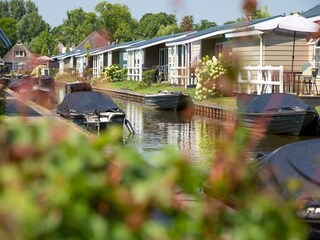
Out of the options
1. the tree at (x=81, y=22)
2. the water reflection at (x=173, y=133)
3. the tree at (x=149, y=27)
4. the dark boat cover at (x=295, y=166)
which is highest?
the tree at (x=149, y=27)

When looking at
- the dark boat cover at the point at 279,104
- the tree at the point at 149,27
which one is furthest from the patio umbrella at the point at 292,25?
the tree at the point at 149,27

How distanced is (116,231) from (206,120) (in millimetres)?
25646

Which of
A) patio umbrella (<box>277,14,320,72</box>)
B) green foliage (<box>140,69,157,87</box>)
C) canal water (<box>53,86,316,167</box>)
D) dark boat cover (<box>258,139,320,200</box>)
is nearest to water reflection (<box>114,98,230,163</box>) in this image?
canal water (<box>53,86,316,167</box>)

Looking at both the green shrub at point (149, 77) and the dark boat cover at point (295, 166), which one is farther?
the green shrub at point (149, 77)

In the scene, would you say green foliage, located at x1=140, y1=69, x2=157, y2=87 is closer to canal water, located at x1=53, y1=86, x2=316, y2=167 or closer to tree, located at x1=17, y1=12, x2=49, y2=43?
tree, located at x1=17, y1=12, x2=49, y2=43

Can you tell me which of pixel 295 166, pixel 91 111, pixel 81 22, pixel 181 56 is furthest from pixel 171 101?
pixel 295 166

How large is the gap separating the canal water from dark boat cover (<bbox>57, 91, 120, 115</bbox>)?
3.96 feet

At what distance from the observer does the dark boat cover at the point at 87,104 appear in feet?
74.8

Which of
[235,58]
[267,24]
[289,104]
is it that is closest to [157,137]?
[289,104]

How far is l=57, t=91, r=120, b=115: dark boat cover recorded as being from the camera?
2281 centimetres

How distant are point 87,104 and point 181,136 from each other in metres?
3.34

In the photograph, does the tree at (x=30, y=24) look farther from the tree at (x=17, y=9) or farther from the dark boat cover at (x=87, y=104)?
the dark boat cover at (x=87, y=104)

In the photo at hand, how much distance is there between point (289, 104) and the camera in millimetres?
21547

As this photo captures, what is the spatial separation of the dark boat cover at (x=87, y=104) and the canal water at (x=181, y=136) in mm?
1208
